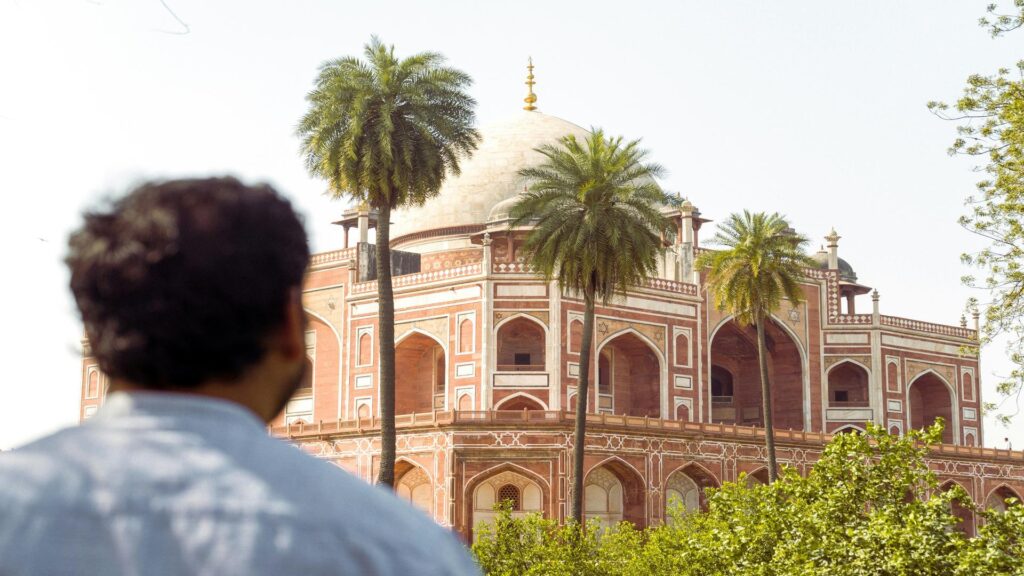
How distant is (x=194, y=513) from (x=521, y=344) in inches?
1777

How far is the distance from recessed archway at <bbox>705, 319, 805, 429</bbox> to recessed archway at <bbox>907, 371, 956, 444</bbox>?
5.31 metres

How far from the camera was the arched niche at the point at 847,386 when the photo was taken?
53.6 m

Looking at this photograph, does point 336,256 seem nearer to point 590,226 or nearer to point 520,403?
point 520,403

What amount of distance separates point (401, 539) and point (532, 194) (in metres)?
33.8

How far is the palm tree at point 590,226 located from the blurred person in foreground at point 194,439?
32.1 metres

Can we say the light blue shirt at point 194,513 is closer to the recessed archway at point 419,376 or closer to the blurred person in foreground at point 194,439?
the blurred person in foreground at point 194,439

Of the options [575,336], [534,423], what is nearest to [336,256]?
[575,336]

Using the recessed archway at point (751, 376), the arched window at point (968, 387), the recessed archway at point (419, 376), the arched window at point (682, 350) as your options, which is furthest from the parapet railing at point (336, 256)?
the arched window at point (968, 387)

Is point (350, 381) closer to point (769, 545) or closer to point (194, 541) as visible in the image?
point (769, 545)

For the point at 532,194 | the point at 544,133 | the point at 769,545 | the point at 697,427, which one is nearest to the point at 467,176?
the point at 544,133

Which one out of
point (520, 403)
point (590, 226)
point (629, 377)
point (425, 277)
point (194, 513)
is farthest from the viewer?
point (629, 377)

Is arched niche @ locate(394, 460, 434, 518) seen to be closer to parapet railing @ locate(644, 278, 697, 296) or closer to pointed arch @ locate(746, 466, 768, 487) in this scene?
parapet railing @ locate(644, 278, 697, 296)

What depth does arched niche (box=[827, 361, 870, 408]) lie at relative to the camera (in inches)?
2110

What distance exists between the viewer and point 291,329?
1655 mm
